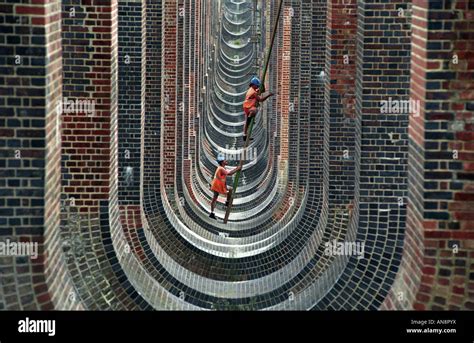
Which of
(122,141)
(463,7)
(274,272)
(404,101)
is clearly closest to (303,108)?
(274,272)

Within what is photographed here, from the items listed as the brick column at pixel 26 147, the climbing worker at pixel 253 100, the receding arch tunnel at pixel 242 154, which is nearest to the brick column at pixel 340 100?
the receding arch tunnel at pixel 242 154

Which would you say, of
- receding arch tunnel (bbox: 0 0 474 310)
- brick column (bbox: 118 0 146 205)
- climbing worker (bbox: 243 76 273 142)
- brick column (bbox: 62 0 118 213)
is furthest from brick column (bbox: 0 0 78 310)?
climbing worker (bbox: 243 76 273 142)

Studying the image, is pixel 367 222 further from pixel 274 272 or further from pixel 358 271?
pixel 274 272

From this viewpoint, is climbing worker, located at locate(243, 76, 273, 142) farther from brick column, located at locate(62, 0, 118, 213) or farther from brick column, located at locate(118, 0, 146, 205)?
brick column, located at locate(62, 0, 118, 213)

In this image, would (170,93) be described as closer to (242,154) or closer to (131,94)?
(131,94)

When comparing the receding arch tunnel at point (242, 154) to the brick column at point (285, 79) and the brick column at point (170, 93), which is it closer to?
the brick column at point (170, 93)

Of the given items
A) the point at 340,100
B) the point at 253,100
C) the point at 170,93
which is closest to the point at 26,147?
the point at 340,100

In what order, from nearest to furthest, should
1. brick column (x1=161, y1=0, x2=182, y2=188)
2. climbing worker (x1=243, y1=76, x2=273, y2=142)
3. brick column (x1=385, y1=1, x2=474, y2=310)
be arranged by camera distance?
brick column (x1=385, y1=1, x2=474, y2=310)
climbing worker (x1=243, y1=76, x2=273, y2=142)
brick column (x1=161, y1=0, x2=182, y2=188)
